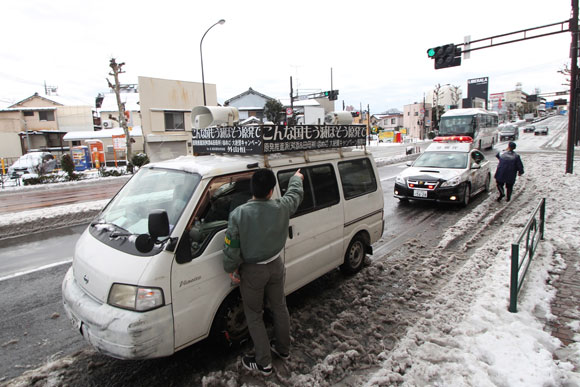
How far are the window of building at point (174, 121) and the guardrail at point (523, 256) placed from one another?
100 feet

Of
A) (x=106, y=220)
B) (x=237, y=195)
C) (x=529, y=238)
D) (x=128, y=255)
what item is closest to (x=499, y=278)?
(x=529, y=238)

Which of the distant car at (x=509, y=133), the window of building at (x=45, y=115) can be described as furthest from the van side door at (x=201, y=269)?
the distant car at (x=509, y=133)

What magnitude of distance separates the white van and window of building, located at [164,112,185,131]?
97.6ft

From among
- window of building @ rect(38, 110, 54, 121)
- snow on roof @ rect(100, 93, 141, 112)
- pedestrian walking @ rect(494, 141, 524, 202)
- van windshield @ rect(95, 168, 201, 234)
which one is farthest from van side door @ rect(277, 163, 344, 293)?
window of building @ rect(38, 110, 54, 121)

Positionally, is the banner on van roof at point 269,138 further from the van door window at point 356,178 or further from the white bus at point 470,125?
the white bus at point 470,125

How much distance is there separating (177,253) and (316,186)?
1.96 meters

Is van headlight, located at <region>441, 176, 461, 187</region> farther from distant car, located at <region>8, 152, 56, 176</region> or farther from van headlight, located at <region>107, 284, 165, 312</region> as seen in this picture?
distant car, located at <region>8, 152, 56, 176</region>

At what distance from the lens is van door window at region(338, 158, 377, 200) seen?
182 inches

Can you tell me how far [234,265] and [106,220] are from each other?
1605 millimetres

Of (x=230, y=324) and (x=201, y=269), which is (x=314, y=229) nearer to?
(x=230, y=324)

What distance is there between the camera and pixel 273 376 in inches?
118

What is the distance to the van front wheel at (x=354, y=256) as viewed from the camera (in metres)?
4.91

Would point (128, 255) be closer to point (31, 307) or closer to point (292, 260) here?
point (292, 260)

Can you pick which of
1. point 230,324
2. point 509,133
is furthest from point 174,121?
point 509,133
